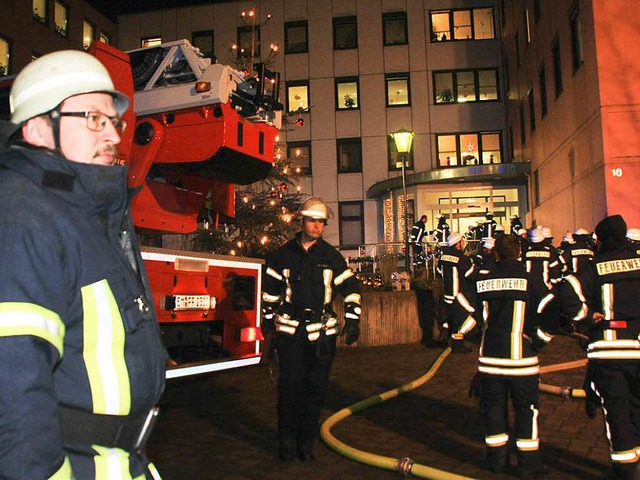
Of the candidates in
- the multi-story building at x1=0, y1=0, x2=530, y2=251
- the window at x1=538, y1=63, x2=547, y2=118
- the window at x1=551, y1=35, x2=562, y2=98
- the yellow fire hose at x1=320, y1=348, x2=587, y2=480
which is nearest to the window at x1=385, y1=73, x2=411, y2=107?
the multi-story building at x1=0, y1=0, x2=530, y2=251

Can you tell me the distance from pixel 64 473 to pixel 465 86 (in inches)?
1098

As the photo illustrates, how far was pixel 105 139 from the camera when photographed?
177 centimetres

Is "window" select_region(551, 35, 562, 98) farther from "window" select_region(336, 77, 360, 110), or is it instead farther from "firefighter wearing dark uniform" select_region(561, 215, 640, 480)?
"firefighter wearing dark uniform" select_region(561, 215, 640, 480)

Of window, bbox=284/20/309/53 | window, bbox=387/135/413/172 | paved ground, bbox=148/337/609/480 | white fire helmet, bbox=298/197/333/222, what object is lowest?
paved ground, bbox=148/337/609/480

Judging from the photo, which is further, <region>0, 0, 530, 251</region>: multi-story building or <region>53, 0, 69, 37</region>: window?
<region>0, 0, 530, 251</region>: multi-story building

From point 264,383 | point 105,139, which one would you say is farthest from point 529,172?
point 105,139

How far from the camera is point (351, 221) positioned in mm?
27422

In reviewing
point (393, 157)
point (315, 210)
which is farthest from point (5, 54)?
point (315, 210)

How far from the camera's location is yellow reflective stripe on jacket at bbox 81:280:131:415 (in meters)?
1.54

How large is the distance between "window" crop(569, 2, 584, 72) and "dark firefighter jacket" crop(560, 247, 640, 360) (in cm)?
1182

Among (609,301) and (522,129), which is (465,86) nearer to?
(522,129)

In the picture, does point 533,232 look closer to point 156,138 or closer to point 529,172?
point 156,138

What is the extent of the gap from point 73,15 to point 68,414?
85.8 ft

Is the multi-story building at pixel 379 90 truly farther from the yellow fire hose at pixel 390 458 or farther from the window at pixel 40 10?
the yellow fire hose at pixel 390 458
